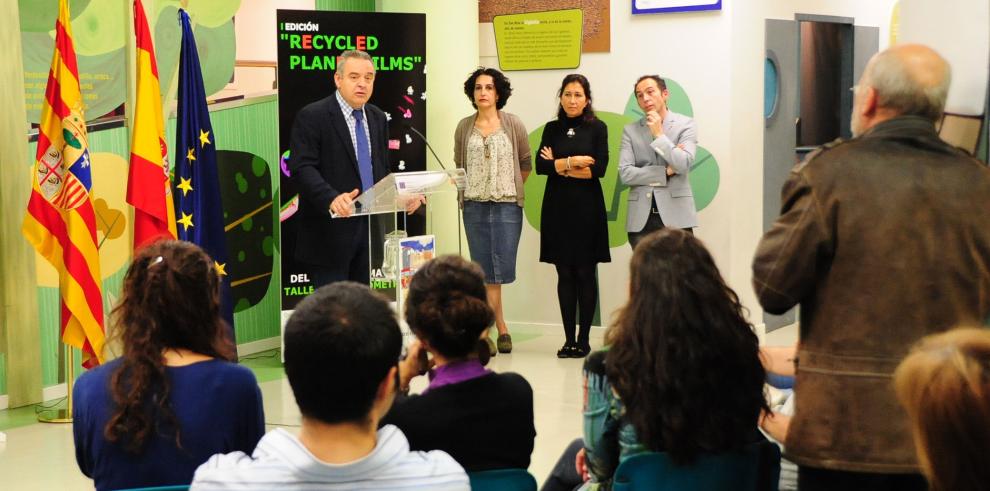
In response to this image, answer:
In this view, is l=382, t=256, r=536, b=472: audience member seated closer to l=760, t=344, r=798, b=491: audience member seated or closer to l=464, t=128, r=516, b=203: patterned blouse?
l=760, t=344, r=798, b=491: audience member seated

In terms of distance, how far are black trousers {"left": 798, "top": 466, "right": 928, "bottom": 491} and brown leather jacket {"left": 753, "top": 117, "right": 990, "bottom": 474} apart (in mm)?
36

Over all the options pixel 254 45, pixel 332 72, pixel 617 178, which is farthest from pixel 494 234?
pixel 254 45

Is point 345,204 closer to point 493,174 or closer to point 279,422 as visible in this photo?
point 279,422

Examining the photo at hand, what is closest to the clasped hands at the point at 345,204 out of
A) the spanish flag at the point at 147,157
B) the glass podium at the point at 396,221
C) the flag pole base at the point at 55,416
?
the glass podium at the point at 396,221

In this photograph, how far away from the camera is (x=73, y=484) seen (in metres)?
4.76

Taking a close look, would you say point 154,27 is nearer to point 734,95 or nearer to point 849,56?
point 734,95

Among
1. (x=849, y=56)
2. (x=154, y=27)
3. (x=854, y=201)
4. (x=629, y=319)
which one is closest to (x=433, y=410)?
(x=629, y=319)

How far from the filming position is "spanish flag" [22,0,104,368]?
18.3 ft

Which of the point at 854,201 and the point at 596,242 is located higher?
the point at 854,201

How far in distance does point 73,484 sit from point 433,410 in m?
2.72

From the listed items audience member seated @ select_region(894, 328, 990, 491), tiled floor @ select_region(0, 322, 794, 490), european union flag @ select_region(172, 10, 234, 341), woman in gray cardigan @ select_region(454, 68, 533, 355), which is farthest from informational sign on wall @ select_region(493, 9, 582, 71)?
audience member seated @ select_region(894, 328, 990, 491)

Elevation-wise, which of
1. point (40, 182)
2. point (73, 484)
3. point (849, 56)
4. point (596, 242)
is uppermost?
point (849, 56)

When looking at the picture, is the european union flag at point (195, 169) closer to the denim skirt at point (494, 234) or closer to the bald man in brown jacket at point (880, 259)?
the denim skirt at point (494, 234)

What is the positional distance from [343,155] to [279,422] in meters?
1.47
